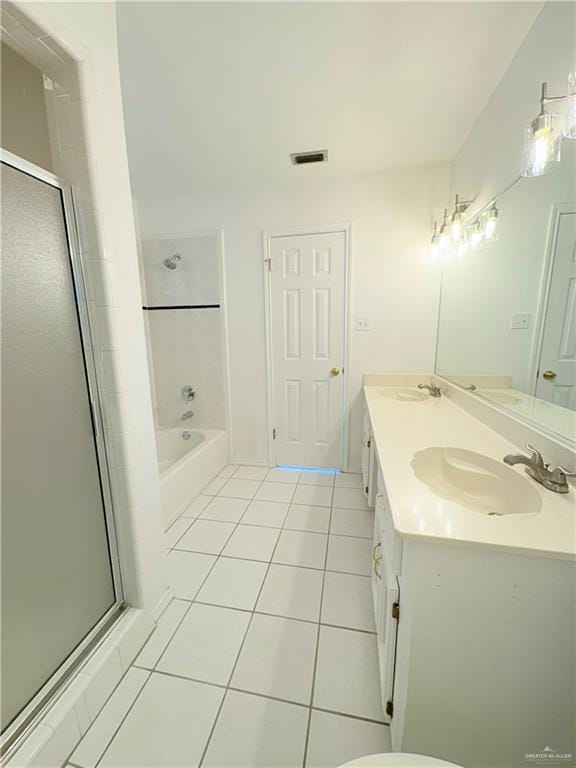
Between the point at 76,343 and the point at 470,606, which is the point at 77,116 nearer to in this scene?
the point at 76,343

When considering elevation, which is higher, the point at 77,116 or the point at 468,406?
the point at 77,116

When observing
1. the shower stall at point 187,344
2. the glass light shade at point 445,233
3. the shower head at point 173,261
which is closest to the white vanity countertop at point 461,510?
the glass light shade at point 445,233

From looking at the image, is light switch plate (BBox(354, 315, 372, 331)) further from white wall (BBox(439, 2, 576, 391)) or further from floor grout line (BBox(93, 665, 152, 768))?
floor grout line (BBox(93, 665, 152, 768))

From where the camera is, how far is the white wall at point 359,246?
2242 mm

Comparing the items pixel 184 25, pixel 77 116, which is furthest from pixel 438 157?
pixel 77 116

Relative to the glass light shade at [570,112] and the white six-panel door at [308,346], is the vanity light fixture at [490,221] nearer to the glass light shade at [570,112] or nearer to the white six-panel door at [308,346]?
the glass light shade at [570,112]

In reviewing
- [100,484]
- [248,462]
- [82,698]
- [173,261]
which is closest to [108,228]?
[100,484]

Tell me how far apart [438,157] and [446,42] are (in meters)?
0.93

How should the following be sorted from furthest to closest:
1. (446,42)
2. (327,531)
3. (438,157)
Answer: (438,157), (327,531), (446,42)

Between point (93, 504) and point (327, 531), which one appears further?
point (327, 531)

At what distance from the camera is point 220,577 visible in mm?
1563

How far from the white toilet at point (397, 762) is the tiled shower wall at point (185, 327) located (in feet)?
7.87

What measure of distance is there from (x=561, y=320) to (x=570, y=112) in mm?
632

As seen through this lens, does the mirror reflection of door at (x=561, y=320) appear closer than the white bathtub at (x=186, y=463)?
Yes
